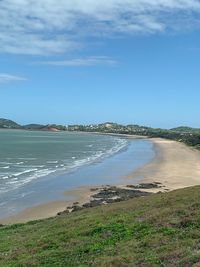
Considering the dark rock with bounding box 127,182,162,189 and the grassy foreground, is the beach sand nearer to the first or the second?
the dark rock with bounding box 127,182,162,189

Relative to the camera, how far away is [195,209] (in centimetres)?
Answer: 1628

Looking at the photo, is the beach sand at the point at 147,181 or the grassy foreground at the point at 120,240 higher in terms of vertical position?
the grassy foreground at the point at 120,240

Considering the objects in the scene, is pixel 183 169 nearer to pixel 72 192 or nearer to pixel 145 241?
pixel 72 192

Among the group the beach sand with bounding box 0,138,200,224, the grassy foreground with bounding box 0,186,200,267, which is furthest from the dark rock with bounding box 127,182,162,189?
the grassy foreground with bounding box 0,186,200,267

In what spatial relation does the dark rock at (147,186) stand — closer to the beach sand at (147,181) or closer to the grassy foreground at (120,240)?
the beach sand at (147,181)

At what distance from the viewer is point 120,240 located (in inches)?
571

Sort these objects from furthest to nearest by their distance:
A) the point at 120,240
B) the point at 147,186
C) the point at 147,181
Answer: the point at 147,181 → the point at 147,186 → the point at 120,240

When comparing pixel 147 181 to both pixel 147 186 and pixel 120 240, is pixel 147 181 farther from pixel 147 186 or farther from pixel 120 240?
pixel 120 240

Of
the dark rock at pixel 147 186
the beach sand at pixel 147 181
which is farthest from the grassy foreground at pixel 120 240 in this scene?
the dark rock at pixel 147 186

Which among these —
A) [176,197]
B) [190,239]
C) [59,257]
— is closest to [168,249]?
[190,239]

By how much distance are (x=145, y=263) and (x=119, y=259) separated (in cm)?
89

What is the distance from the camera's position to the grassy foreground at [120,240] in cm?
1207

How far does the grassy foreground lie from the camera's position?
1207cm

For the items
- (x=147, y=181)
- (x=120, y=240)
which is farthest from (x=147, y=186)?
(x=120, y=240)
